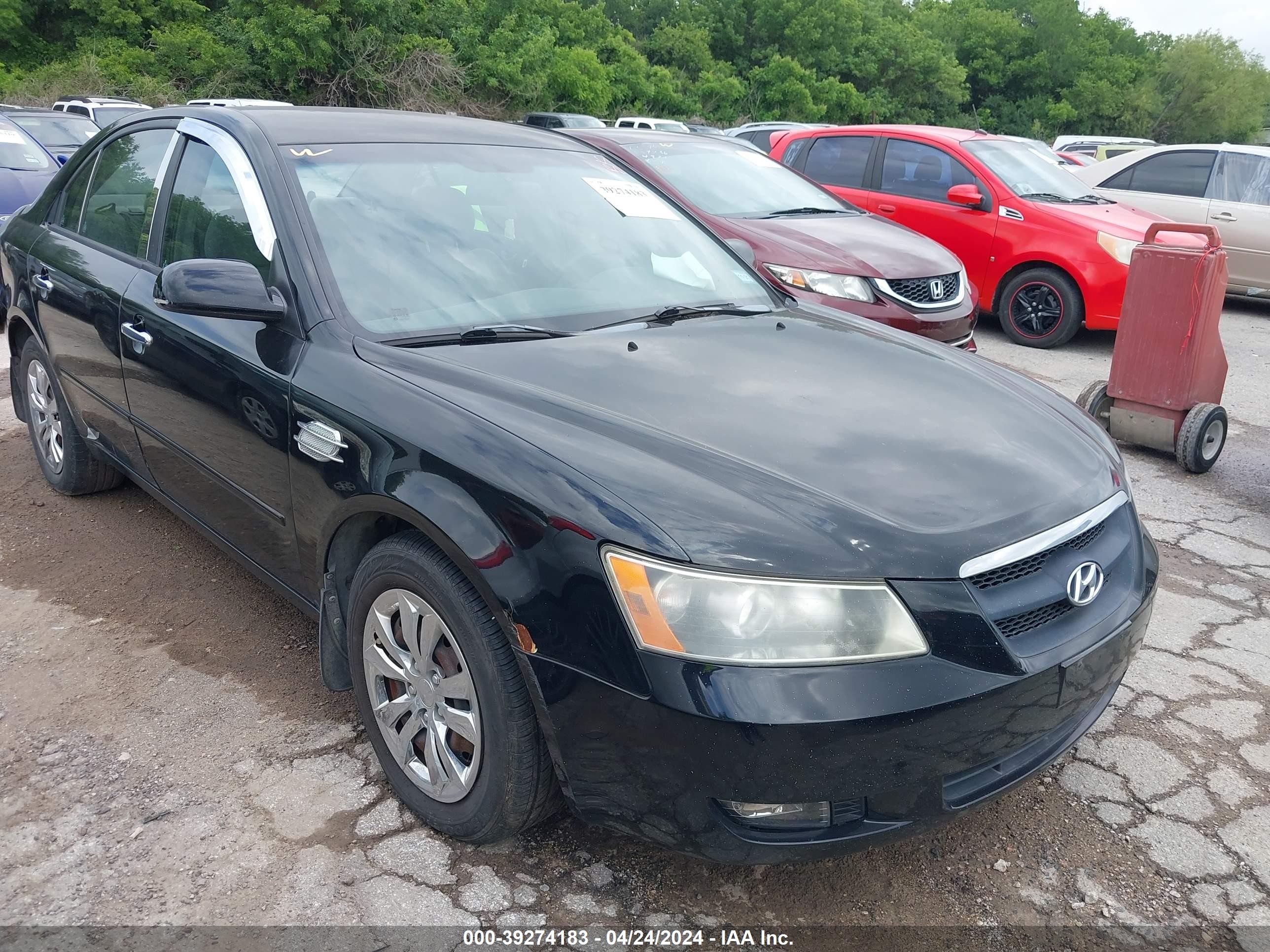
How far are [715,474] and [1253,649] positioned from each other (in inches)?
95.2

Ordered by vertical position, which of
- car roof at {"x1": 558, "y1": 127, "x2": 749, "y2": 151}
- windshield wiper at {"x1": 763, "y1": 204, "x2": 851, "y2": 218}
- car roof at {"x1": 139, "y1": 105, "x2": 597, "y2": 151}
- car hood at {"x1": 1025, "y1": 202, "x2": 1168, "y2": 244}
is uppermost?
car roof at {"x1": 139, "y1": 105, "x2": 597, "y2": 151}

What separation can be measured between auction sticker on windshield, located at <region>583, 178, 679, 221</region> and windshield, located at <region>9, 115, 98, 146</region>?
11.3 meters

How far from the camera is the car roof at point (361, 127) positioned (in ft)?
10.2

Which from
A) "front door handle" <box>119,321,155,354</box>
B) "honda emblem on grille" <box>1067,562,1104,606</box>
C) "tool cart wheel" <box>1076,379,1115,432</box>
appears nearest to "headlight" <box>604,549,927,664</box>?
"honda emblem on grille" <box>1067,562,1104,606</box>

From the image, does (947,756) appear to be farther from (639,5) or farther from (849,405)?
(639,5)

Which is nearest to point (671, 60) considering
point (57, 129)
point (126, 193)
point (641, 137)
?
point (57, 129)

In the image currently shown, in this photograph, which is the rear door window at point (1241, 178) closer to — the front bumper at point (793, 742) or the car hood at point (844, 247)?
the car hood at point (844, 247)

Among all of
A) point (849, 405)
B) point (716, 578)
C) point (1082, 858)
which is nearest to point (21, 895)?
point (716, 578)

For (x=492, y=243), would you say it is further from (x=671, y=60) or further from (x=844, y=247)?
(x=671, y=60)

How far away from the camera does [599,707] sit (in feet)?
6.45

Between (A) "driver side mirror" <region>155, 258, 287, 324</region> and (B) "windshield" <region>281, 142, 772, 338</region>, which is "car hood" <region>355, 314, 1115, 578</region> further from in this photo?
(A) "driver side mirror" <region>155, 258, 287, 324</region>

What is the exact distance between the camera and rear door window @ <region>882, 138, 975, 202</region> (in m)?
8.61

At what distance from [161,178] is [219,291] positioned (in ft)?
3.87

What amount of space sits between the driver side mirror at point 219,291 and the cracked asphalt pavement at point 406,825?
1175 mm
